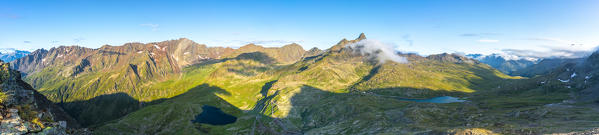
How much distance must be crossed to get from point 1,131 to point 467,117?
803 ft

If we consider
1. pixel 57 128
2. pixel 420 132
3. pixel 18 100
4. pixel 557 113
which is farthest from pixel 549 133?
pixel 18 100

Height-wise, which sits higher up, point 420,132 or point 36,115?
point 36,115

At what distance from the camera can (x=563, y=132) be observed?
102m

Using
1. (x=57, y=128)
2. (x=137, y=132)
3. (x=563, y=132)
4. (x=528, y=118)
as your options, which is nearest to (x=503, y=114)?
(x=528, y=118)

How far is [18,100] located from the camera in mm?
60188

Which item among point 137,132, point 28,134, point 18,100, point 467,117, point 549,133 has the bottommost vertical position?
point 137,132

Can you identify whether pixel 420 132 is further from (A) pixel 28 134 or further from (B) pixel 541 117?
(A) pixel 28 134

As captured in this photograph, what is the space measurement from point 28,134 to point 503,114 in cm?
25180

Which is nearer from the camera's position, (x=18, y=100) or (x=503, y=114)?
(x=18, y=100)

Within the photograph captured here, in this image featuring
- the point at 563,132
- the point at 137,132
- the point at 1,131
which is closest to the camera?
the point at 1,131

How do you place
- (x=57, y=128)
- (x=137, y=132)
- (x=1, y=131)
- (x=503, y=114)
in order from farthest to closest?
(x=137, y=132), (x=503, y=114), (x=57, y=128), (x=1, y=131)

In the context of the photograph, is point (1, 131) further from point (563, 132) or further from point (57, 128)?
point (563, 132)

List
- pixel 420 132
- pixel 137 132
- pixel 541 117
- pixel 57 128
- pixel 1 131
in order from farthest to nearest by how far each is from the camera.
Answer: pixel 137 132 < pixel 541 117 < pixel 420 132 < pixel 57 128 < pixel 1 131

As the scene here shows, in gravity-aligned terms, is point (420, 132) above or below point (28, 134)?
below
